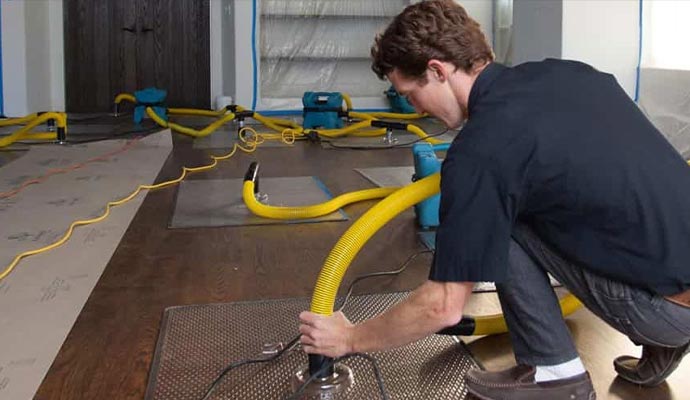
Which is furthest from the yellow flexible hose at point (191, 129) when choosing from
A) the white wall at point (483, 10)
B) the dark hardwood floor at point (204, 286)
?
the white wall at point (483, 10)

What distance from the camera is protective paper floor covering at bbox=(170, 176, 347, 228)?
304cm

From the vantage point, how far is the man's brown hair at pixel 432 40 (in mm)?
1238

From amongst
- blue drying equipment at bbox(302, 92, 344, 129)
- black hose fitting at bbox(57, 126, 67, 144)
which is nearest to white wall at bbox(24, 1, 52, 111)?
black hose fitting at bbox(57, 126, 67, 144)

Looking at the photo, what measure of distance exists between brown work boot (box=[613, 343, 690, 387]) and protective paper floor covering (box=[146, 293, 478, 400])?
34cm

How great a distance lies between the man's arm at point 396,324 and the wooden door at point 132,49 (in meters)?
7.85

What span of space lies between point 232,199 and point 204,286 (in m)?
1.30

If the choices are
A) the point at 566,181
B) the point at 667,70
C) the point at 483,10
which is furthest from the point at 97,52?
the point at 566,181

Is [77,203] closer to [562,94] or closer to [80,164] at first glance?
[80,164]

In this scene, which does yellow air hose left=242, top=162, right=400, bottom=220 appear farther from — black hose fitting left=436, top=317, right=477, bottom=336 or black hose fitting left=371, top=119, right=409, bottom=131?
black hose fitting left=371, top=119, right=409, bottom=131

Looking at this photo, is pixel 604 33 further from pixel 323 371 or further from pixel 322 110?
pixel 323 371

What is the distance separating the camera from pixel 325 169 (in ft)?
14.6

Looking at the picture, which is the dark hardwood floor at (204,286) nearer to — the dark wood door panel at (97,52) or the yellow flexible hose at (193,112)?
the yellow flexible hose at (193,112)

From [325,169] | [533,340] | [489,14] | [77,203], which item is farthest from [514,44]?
[533,340]

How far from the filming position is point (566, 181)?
116 centimetres
